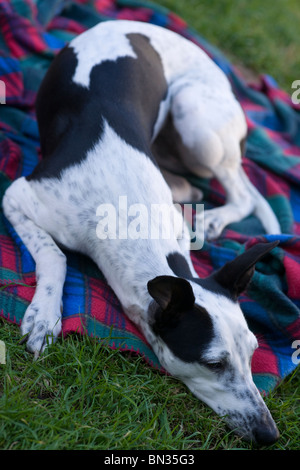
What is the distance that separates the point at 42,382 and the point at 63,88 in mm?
1909

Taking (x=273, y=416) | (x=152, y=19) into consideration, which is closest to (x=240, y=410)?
(x=273, y=416)

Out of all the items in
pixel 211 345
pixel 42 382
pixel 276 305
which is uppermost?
pixel 211 345

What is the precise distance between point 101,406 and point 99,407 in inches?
0.4

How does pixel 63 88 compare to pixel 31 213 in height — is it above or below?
above

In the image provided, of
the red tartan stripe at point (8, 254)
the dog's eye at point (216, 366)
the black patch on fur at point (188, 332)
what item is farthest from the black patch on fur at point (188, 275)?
the red tartan stripe at point (8, 254)

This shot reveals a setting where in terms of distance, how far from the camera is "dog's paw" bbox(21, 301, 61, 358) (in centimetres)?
285

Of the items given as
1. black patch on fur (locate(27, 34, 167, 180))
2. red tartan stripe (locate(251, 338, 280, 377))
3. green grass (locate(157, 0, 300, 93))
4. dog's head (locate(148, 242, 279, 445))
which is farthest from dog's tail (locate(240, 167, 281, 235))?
green grass (locate(157, 0, 300, 93))

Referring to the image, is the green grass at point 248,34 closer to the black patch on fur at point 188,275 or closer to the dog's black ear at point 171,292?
the black patch on fur at point 188,275

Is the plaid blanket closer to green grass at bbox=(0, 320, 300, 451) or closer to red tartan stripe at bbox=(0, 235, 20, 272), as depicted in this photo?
red tartan stripe at bbox=(0, 235, 20, 272)

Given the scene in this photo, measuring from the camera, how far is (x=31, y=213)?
3412 mm

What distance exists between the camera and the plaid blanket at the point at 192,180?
3117 mm

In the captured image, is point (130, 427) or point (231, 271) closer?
point (130, 427)

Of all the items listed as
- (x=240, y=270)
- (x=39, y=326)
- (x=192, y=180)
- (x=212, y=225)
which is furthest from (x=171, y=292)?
(x=192, y=180)

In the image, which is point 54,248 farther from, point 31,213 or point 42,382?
point 42,382
